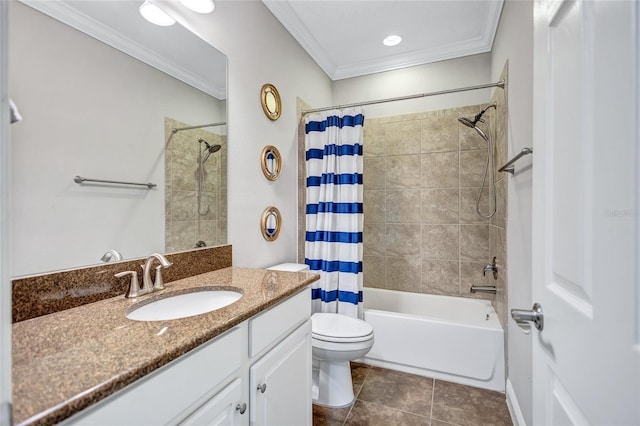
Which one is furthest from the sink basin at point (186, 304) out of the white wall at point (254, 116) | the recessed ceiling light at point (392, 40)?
the recessed ceiling light at point (392, 40)

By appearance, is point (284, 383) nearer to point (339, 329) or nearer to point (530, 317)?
point (339, 329)

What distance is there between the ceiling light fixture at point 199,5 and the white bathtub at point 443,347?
7.07ft

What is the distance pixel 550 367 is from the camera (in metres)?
0.69

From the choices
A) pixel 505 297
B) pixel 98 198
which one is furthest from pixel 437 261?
pixel 98 198

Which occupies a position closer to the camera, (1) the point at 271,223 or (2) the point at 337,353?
(2) the point at 337,353

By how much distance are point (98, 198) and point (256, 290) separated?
2.15 ft

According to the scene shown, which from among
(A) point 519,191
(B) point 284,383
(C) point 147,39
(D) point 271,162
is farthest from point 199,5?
(A) point 519,191

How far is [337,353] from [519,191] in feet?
4.43

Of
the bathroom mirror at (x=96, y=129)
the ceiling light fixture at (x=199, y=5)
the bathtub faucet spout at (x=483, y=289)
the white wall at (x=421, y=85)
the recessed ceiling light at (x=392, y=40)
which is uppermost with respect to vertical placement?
the recessed ceiling light at (x=392, y=40)

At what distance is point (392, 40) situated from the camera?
2.47 meters

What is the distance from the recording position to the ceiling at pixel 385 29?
206 cm

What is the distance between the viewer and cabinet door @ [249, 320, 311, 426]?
3.23 feet

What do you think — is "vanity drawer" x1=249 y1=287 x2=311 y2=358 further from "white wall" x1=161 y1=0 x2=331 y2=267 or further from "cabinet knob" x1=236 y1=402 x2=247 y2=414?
"white wall" x1=161 y1=0 x2=331 y2=267

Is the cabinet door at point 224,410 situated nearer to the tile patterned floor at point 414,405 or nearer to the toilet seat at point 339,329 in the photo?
the toilet seat at point 339,329
